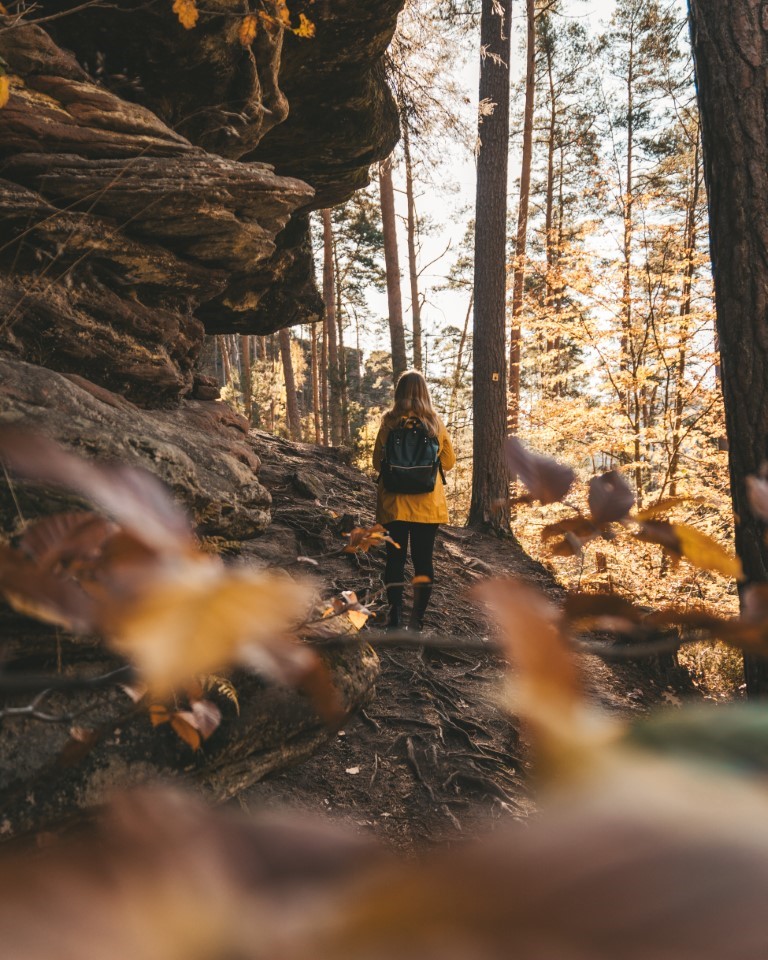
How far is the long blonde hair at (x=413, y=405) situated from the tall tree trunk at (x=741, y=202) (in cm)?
221

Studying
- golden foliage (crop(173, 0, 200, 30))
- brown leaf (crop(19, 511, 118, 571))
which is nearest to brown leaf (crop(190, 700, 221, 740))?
brown leaf (crop(19, 511, 118, 571))

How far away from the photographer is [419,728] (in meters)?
3.70

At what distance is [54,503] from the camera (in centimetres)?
215

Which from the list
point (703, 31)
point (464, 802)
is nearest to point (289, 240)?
point (703, 31)

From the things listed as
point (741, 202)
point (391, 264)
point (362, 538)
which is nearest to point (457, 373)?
point (391, 264)

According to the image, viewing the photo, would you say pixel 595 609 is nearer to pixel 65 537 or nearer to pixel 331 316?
pixel 65 537

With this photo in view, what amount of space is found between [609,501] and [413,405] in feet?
12.2

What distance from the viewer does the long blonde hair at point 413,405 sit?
4.33 m

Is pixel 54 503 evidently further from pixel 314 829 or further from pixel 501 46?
pixel 501 46

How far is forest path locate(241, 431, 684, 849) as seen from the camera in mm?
2955

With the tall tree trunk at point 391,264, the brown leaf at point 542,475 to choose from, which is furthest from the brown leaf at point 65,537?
the tall tree trunk at point 391,264

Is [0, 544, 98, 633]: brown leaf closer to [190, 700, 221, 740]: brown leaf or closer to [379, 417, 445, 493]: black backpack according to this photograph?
[190, 700, 221, 740]: brown leaf

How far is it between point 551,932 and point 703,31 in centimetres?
326

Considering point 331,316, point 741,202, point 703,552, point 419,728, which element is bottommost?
point 419,728
